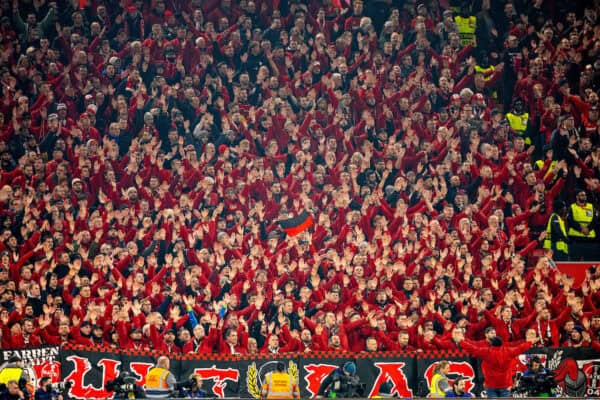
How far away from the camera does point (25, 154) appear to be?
15.8 metres

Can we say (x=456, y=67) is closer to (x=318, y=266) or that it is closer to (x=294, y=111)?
(x=294, y=111)

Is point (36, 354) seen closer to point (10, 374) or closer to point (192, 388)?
point (10, 374)

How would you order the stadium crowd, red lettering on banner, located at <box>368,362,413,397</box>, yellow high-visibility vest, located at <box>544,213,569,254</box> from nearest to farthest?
red lettering on banner, located at <box>368,362,413,397</box> → the stadium crowd → yellow high-visibility vest, located at <box>544,213,569,254</box>

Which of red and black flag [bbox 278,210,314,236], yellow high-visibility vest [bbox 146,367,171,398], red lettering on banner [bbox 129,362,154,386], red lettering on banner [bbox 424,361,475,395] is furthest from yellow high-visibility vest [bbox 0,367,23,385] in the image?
red lettering on banner [bbox 424,361,475,395]

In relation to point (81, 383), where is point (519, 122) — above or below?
above

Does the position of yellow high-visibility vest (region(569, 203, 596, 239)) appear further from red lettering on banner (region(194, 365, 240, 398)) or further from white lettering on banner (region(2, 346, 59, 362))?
white lettering on banner (region(2, 346, 59, 362))

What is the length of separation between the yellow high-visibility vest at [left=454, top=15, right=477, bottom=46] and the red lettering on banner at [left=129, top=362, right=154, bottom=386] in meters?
9.03

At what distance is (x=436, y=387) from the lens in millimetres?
12062

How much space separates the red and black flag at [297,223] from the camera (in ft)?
50.4

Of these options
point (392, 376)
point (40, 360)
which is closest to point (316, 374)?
point (392, 376)

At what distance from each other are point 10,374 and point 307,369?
4.05 meters

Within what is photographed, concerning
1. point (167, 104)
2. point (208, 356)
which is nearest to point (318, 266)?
point (208, 356)

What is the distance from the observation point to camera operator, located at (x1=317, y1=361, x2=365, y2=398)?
39.0ft

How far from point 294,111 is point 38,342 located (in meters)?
6.40
